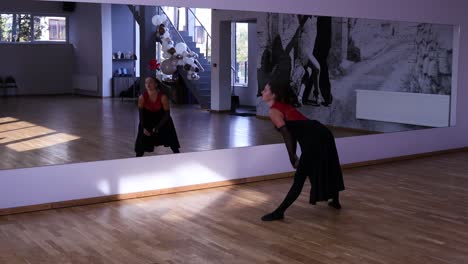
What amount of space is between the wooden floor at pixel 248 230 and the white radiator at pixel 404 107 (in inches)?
86.9

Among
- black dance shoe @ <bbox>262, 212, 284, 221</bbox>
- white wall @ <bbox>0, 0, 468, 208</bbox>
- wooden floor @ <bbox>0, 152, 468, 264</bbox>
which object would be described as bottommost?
wooden floor @ <bbox>0, 152, 468, 264</bbox>

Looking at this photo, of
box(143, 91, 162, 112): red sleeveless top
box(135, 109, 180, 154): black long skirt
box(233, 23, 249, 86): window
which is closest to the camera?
box(135, 109, 180, 154): black long skirt

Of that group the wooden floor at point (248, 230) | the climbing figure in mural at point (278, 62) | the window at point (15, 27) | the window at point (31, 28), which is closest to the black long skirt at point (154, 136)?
the wooden floor at point (248, 230)

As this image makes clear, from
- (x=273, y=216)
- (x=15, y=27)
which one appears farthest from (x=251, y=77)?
(x=15, y=27)

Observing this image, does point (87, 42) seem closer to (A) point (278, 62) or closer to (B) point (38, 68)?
(B) point (38, 68)

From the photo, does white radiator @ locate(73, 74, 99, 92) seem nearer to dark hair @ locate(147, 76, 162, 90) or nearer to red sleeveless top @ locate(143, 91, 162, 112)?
dark hair @ locate(147, 76, 162, 90)

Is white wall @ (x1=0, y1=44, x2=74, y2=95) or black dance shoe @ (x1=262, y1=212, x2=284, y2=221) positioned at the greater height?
white wall @ (x1=0, y1=44, x2=74, y2=95)

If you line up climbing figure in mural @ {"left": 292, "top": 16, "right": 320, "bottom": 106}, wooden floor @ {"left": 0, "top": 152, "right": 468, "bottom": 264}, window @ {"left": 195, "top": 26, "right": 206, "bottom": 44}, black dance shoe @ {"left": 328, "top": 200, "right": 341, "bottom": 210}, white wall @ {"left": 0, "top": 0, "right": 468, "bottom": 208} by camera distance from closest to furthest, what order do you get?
wooden floor @ {"left": 0, "top": 152, "right": 468, "bottom": 264} < white wall @ {"left": 0, "top": 0, "right": 468, "bottom": 208} < black dance shoe @ {"left": 328, "top": 200, "right": 341, "bottom": 210} < window @ {"left": 195, "top": 26, "right": 206, "bottom": 44} < climbing figure in mural @ {"left": 292, "top": 16, "right": 320, "bottom": 106}

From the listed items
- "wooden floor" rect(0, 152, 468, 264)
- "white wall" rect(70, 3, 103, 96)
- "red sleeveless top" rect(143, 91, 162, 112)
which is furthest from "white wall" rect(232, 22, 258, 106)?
"wooden floor" rect(0, 152, 468, 264)

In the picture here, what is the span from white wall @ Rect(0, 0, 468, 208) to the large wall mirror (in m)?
0.18

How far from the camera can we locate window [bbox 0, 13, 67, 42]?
10.2m

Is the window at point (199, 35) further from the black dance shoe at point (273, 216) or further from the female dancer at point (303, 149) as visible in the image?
the black dance shoe at point (273, 216)

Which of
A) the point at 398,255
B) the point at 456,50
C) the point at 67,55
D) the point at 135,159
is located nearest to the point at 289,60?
the point at 456,50

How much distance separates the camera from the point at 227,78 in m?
10.0
